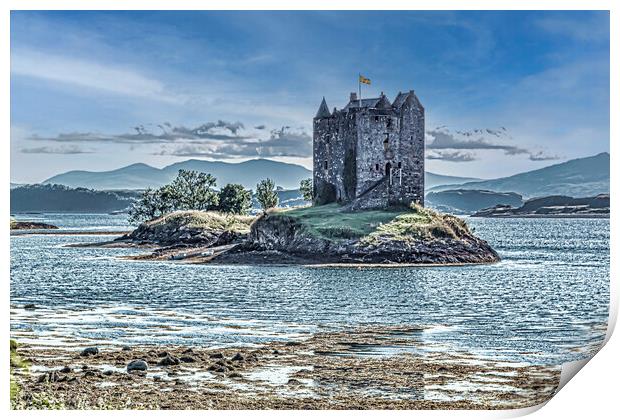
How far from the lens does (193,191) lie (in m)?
69.2

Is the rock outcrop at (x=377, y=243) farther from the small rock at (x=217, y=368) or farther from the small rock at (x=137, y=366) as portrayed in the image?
the small rock at (x=137, y=366)

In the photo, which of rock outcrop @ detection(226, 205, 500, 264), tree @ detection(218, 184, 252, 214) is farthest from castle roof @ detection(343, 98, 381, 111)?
tree @ detection(218, 184, 252, 214)

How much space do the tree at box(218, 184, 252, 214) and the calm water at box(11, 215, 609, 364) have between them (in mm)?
21663

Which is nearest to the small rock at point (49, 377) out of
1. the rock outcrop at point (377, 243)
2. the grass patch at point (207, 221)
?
the rock outcrop at point (377, 243)

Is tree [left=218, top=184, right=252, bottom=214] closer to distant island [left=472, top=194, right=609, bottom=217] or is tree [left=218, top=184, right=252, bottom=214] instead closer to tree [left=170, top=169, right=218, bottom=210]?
tree [left=170, top=169, right=218, bottom=210]

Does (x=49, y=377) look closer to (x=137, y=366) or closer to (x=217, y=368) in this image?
(x=137, y=366)

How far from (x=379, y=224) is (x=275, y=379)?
2693cm

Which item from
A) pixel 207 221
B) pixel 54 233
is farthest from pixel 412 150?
pixel 54 233

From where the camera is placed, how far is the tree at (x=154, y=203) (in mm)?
70000

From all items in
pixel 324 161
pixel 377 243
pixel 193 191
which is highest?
pixel 324 161
